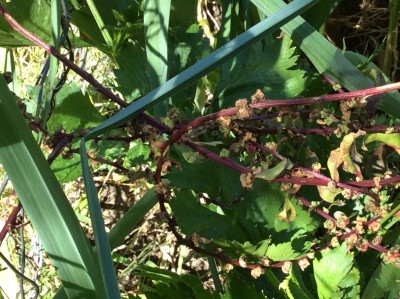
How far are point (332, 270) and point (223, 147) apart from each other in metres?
0.18

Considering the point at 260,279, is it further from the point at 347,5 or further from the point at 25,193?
the point at 347,5

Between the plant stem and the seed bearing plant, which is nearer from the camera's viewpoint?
the seed bearing plant

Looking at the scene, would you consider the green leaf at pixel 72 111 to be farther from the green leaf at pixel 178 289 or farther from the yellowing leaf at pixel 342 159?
the yellowing leaf at pixel 342 159

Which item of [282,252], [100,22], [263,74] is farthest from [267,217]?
[100,22]

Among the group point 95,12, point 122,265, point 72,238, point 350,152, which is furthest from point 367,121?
point 122,265

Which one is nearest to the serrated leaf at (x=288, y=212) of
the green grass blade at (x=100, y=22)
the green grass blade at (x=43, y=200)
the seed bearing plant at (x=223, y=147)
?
the seed bearing plant at (x=223, y=147)

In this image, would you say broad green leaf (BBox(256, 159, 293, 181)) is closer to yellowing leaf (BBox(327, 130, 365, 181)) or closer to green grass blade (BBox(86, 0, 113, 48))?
yellowing leaf (BBox(327, 130, 365, 181))

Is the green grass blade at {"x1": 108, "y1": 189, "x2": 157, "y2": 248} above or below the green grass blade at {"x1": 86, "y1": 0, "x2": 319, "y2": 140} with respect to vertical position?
below

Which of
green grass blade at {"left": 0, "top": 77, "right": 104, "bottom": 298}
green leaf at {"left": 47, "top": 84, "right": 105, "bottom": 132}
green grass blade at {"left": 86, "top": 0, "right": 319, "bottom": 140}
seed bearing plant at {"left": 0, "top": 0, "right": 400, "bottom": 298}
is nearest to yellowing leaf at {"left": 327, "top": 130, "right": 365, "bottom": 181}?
seed bearing plant at {"left": 0, "top": 0, "right": 400, "bottom": 298}

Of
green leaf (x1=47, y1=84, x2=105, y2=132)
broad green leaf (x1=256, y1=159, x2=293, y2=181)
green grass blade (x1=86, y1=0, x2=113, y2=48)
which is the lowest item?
broad green leaf (x1=256, y1=159, x2=293, y2=181)

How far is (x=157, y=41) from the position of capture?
774 millimetres

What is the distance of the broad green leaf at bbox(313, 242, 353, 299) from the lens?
729 mm

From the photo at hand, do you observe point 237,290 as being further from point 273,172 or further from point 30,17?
point 30,17

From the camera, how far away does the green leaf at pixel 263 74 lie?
0.83 meters
